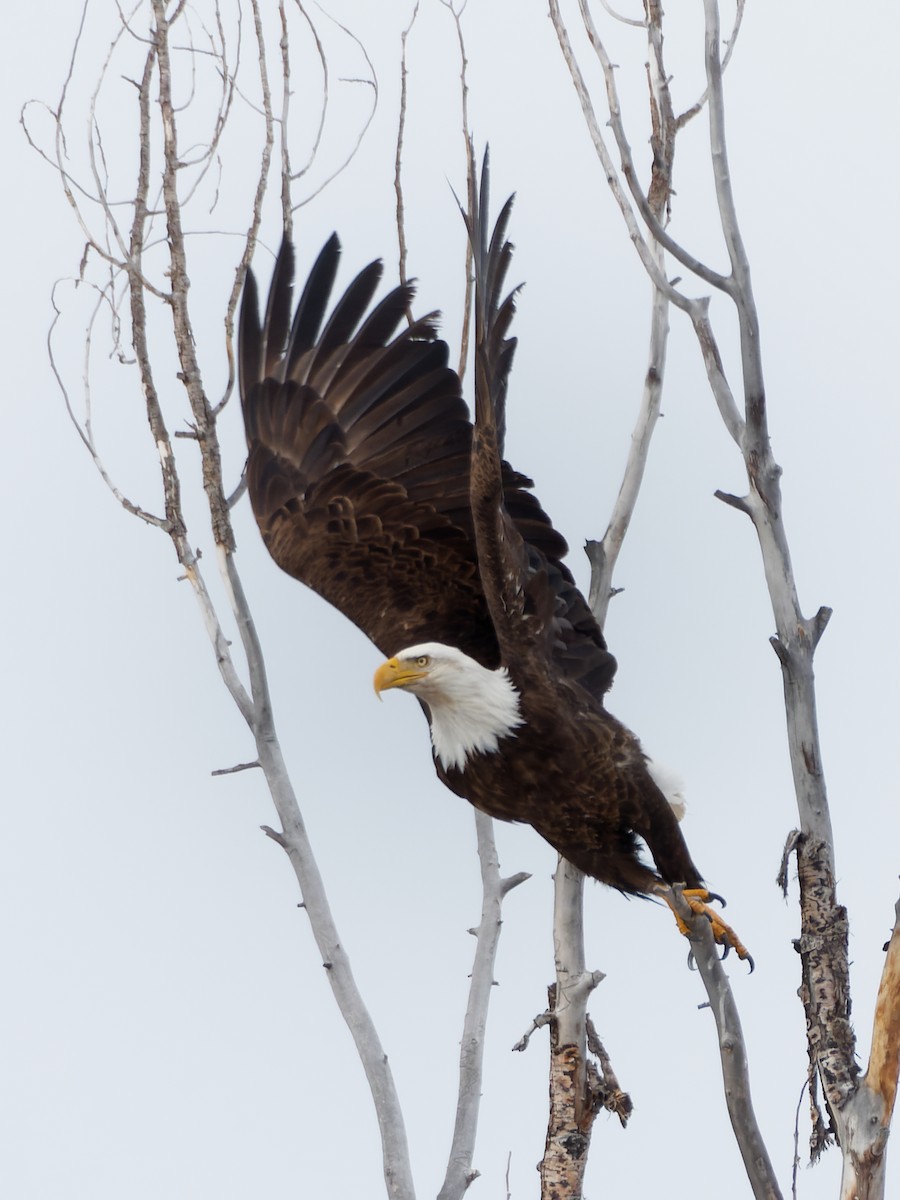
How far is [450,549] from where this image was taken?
403 cm

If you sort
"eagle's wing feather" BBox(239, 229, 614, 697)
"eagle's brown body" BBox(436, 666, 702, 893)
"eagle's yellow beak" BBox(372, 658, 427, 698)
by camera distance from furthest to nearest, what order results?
"eagle's wing feather" BBox(239, 229, 614, 697) → "eagle's brown body" BBox(436, 666, 702, 893) → "eagle's yellow beak" BBox(372, 658, 427, 698)

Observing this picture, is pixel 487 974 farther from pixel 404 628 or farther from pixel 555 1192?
pixel 404 628

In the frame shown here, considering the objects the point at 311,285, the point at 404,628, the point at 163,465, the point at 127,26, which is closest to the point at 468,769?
the point at 404,628

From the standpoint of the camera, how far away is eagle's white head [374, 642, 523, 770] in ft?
11.4

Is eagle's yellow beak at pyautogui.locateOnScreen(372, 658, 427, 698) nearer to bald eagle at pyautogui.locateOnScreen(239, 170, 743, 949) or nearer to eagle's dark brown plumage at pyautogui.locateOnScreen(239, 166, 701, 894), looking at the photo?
bald eagle at pyautogui.locateOnScreen(239, 170, 743, 949)

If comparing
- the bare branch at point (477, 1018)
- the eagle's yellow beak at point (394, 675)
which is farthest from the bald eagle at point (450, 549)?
the bare branch at point (477, 1018)

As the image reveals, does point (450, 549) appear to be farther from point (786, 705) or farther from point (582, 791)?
point (786, 705)

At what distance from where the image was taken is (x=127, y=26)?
390cm

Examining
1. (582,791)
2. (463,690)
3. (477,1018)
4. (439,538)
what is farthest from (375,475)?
(477,1018)

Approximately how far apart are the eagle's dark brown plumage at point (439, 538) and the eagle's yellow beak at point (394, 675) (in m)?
0.24

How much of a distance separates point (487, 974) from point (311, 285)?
1.85m

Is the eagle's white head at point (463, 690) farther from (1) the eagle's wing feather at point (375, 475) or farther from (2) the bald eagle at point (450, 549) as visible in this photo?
(1) the eagle's wing feather at point (375, 475)

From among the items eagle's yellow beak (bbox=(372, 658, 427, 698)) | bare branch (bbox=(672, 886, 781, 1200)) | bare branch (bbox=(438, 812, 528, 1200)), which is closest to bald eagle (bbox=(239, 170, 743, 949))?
eagle's yellow beak (bbox=(372, 658, 427, 698))

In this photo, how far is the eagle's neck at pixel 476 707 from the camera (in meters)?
3.52
